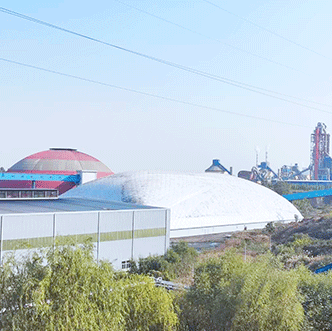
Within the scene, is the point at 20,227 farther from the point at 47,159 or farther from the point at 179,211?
the point at 47,159

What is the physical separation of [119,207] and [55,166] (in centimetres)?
3610

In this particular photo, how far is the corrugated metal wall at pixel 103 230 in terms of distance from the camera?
19.1 metres

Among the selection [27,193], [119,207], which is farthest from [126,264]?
[27,193]

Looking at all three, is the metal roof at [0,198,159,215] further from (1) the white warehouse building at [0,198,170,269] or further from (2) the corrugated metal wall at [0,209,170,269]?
(2) the corrugated metal wall at [0,209,170,269]

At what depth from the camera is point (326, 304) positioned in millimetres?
10617

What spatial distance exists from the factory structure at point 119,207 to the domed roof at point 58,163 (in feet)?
0.28

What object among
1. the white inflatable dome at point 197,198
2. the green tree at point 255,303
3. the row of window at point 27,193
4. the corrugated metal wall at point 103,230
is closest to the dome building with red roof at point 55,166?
the white inflatable dome at point 197,198

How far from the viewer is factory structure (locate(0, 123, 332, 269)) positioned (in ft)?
66.9

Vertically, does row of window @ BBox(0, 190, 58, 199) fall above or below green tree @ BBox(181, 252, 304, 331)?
above

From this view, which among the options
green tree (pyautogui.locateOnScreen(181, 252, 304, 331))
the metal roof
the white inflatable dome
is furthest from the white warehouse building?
green tree (pyautogui.locateOnScreen(181, 252, 304, 331))

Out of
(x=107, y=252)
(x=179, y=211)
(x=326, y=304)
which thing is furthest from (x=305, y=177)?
(x=326, y=304)

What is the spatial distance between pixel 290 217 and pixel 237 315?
3393 centimetres

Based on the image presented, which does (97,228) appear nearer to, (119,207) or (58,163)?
(119,207)

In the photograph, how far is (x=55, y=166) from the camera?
198 ft
